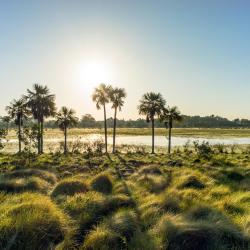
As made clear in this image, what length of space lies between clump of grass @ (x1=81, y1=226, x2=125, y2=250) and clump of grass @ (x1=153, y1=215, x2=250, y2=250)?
→ 1.16 m

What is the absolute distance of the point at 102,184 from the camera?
18.3 metres

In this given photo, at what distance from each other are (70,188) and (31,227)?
748cm

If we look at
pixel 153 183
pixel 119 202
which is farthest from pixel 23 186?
pixel 153 183

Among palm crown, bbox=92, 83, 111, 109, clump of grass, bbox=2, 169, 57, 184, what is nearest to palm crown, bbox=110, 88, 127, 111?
palm crown, bbox=92, 83, 111, 109

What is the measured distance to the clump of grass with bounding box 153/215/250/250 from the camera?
347 inches

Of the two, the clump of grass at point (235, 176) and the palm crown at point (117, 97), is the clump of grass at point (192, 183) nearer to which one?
the clump of grass at point (235, 176)

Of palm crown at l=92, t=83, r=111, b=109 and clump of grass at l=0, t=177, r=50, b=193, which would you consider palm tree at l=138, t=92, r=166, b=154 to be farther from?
clump of grass at l=0, t=177, r=50, b=193

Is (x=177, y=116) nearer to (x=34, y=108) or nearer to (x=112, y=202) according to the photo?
(x=34, y=108)

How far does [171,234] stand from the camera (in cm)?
922

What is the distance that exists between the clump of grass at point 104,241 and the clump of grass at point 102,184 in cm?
812

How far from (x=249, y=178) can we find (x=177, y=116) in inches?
1827

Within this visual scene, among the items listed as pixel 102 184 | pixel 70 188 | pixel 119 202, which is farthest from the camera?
pixel 102 184

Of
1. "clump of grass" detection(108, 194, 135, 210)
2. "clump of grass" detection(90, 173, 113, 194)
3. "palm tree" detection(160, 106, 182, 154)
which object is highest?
"palm tree" detection(160, 106, 182, 154)

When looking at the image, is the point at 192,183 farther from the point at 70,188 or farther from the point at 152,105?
the point at 152,105
